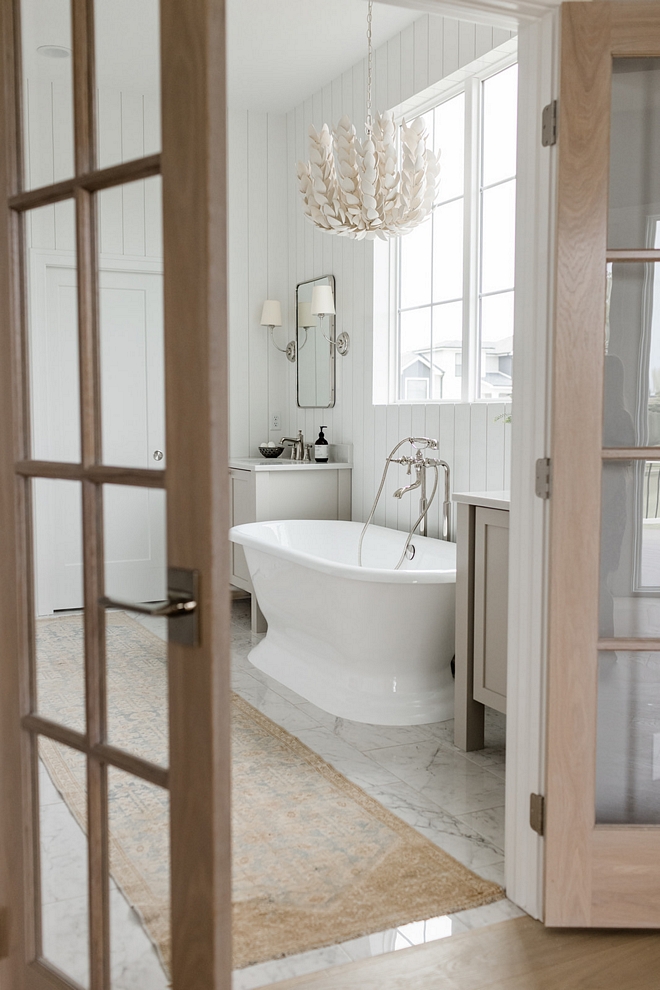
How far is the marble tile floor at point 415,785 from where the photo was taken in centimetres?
198

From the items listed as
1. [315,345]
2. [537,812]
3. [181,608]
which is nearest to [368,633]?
[537,812]

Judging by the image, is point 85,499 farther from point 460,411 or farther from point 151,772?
point 460,411

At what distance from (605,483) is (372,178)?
1847mm

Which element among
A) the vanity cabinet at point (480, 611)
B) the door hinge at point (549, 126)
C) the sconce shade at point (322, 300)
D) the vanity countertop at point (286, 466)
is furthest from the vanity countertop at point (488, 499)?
the sconce shade at point (322, 300)

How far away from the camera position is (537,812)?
205 cm

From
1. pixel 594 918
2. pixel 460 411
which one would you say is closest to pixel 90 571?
pixel 594 918

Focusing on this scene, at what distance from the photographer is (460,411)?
4.14 m

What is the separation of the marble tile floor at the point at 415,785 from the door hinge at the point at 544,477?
1.03m

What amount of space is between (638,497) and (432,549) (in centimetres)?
210

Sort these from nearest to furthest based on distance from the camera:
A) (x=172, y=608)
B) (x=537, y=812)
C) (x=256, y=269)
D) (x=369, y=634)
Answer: (x=172, y=608) → (x=537, y=812) → (x=369, y=634) → (x=256, y=269)

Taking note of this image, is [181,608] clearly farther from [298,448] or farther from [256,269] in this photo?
[256,269]

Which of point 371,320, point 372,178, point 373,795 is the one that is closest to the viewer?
point 373,795

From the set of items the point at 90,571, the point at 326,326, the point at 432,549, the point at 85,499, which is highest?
the point at 326,326

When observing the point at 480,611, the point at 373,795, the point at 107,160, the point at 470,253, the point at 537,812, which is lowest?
the point at 373,795
